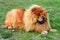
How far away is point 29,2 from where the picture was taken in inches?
519

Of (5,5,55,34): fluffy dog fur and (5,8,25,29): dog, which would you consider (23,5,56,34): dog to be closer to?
(5,5,55,34): fluffy dog fur

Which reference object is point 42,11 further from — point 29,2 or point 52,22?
point 29,2

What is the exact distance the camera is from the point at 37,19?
7.92 m

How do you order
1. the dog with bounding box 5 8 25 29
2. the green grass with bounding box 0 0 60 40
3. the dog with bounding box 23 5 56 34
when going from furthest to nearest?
Result: the dog with bounding box 5 8 25 29
the dog with bounding box 23 5 56 34
the green grass with bounding box 0 0 60 40

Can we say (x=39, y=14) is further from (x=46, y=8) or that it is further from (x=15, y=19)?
(x=46, y=8)

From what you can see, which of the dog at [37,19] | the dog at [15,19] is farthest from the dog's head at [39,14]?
the dog at [15,19]

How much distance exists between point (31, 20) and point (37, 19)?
0.66ft

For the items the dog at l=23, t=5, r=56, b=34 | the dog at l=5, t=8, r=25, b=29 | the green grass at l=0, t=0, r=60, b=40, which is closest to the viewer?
the green grass at l=0, t=0, r=60, b=40

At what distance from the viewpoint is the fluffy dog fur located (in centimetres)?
793

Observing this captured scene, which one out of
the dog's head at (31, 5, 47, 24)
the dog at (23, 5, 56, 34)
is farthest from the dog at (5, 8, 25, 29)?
the dog's head at (31, 5, 47, 24)

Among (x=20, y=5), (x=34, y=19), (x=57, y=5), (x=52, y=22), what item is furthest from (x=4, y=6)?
(x=34, y=19)

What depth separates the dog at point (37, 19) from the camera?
7910 millimetres

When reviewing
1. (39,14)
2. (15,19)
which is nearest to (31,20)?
(39,14)

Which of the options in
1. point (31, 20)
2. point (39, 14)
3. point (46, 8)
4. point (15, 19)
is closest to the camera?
point (39, 14)
